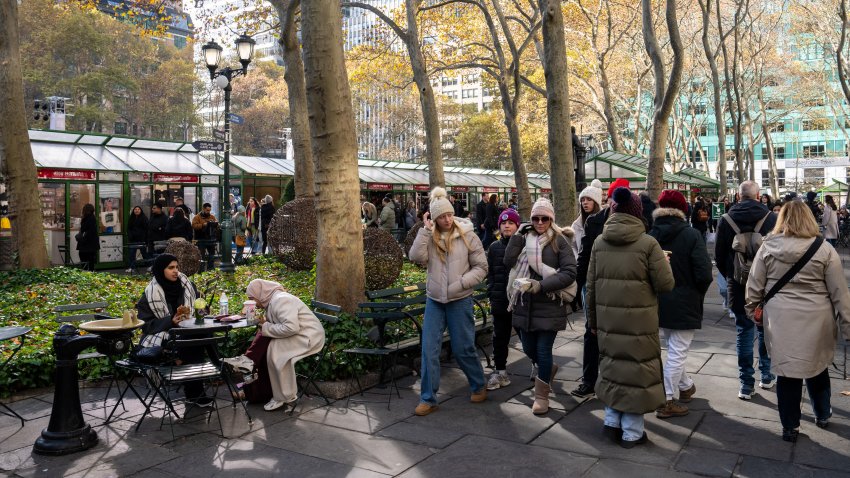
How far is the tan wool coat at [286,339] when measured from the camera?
6.14 meters

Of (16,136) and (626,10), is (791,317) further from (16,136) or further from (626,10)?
(626,10)

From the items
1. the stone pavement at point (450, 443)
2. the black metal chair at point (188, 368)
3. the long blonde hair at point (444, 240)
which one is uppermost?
the long blonde hair at point (444, 240)

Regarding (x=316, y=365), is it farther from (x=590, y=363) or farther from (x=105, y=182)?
(x=105, y=182)

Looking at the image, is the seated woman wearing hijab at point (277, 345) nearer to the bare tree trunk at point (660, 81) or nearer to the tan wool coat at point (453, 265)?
the tan wool coat at point (453, 265)

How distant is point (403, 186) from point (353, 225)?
23.4m

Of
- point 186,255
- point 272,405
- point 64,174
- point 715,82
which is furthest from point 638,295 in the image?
point 715,82

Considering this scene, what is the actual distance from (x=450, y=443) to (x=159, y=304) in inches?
110

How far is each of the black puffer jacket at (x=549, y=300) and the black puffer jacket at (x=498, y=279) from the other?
72cm

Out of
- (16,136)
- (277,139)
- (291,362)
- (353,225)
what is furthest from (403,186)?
(277,139)

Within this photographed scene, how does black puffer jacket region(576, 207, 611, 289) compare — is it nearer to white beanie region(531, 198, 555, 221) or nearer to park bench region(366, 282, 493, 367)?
white beanie region(531, 198, 555, 221)

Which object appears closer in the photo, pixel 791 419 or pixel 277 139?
pixel 791 419

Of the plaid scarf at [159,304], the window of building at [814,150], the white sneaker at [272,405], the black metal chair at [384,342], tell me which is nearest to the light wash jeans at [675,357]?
the black metal chair at [384,342]

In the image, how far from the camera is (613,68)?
127 ft

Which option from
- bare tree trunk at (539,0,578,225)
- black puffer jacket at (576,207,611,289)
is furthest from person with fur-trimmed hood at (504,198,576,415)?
bare tree trunk at (539,0,578,225)
